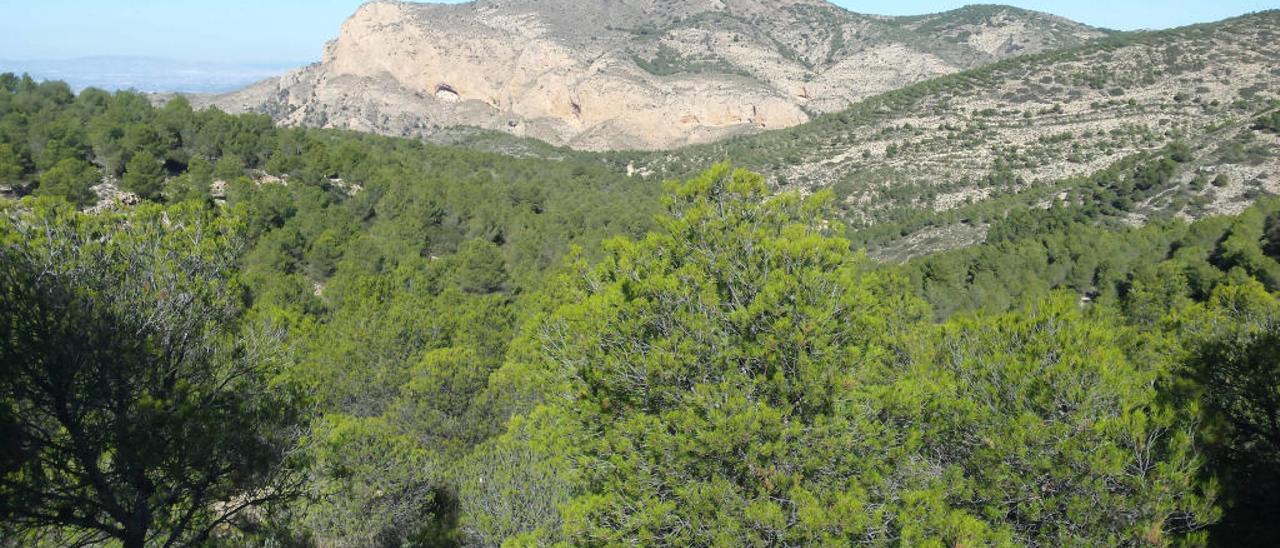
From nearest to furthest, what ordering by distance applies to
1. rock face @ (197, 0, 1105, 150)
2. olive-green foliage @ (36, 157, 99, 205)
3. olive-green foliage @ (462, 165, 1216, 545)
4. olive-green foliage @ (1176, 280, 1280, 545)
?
olive-green foliage @ (462, 165, 1216, 545) → olive-green foliage @ (1176, 280, 1280, 545) → olive-green foliage @ (36, 157, 99, 205) → rock face @ (197, 0, 1105, 150)

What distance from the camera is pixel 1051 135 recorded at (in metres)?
71.4

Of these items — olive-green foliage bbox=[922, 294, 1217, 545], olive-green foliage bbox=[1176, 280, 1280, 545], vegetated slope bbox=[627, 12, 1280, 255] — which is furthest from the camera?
vegetated slope bbox=[627, 12, 1280, 255]

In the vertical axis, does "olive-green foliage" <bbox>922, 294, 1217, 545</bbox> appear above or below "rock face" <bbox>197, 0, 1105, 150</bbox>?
below

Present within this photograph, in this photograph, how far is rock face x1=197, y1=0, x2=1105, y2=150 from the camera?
141750 millimetres

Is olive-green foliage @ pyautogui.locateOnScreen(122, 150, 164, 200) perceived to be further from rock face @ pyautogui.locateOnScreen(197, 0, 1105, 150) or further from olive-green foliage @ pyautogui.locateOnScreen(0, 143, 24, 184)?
rock face @ pyautogui.locateOnScreen(197, 0, 1105, 150)

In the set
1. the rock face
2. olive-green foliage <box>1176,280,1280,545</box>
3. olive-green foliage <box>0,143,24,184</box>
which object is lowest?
olive-green foliage <box>1176,280,1280,545</box>

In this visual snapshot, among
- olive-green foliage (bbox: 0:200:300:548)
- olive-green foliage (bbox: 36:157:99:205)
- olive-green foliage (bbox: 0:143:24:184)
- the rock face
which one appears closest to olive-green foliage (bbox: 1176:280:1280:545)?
olive-green foliage (bbox: 0:200:300:548)

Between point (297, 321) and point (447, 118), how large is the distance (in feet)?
463

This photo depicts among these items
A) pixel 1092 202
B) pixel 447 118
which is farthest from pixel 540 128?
pixel 1092 202

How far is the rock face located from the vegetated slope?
150ft

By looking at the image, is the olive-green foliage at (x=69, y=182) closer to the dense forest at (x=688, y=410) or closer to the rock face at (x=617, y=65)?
the dense forest at (x=688, y=410)

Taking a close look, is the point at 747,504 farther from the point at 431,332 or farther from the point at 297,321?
the point at 297,321

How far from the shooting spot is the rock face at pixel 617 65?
142 metres

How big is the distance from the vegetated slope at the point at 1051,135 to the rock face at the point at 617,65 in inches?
1805
